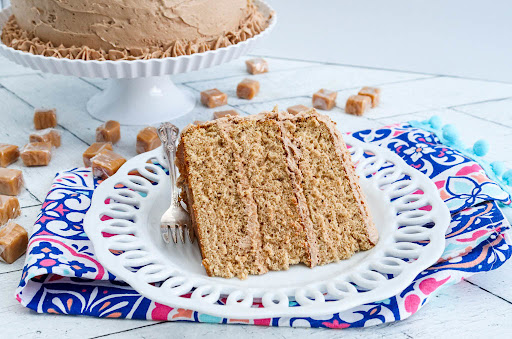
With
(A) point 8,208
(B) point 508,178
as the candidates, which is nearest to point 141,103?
(A) point 8,208

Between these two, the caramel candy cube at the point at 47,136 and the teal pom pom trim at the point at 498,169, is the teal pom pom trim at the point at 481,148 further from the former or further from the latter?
the caramel candy cube at the point at 47,136

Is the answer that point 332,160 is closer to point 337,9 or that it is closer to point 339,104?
point 339,104

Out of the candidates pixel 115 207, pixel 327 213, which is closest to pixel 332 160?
pixel 327 213

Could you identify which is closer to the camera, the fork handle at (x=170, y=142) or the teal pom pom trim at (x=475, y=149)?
the fork handle at (x=170, y=142)

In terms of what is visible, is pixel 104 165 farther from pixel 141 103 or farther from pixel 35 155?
pixel 141 103

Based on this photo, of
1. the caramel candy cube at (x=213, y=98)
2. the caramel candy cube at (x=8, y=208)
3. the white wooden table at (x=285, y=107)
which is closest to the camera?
the white wooden table at (x=285, y=107)

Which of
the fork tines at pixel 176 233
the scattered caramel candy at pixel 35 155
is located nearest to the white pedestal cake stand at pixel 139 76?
the scattered caramel candy at pixel 35 155

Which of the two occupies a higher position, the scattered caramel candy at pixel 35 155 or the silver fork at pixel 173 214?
the silver fork at pixel 173 214
